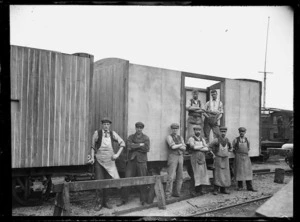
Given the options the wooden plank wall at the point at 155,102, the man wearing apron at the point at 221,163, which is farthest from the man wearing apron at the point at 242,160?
the wooden plank wall at the point at 155,102

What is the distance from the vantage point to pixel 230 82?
9531 mm

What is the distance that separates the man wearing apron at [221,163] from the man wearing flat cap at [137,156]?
2471mm

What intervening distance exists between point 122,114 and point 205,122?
3667 mm

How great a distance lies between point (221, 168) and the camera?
820cm

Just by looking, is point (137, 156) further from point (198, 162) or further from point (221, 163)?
point (221, 163)

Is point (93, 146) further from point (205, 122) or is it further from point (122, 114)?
point (205, 122)

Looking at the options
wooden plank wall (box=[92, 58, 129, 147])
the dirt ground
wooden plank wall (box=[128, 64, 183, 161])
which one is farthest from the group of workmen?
wooden plank wall (box=[92, 58, 129, 147])

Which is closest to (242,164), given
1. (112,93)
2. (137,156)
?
(137,156)

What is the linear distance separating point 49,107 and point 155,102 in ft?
9.88

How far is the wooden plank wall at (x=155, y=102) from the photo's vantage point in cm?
750

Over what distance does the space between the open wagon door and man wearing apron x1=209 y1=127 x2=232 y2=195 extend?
126 cm

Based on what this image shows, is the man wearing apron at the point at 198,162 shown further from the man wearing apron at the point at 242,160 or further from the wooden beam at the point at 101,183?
the wooden beam at the point at 101,183
